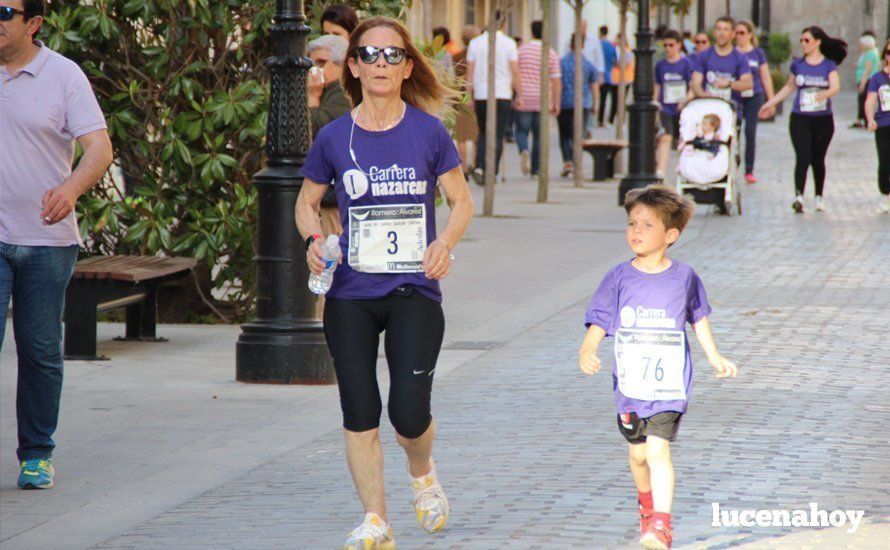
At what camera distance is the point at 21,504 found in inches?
241

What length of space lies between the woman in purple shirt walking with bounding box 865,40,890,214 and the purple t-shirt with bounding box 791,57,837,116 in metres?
0.48

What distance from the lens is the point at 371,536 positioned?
202 inches

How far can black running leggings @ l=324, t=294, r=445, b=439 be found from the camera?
17.4ft

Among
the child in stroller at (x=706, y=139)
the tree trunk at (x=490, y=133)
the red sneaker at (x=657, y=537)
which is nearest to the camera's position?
the red sneaker at (x=657, y=537)

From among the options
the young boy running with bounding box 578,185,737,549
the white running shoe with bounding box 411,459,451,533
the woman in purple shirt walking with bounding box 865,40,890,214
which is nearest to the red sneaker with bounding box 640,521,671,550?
the young boy running with bounding box 578,185,737,549

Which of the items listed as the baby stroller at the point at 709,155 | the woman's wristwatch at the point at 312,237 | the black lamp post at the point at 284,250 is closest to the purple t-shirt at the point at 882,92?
the baby stroller at the point at 709,155

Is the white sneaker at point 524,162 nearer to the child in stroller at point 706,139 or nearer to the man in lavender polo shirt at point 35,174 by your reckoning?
the child in stroller at point 706,139

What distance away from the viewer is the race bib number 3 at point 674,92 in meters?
22.4

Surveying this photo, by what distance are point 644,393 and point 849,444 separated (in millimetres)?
2069

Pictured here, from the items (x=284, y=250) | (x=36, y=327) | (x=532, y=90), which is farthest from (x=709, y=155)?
(x=36, y=327)

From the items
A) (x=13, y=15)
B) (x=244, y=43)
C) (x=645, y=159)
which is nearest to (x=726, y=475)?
(x=13, y=15)

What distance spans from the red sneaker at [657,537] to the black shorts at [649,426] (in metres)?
0.27

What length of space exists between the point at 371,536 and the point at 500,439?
2.00 metres

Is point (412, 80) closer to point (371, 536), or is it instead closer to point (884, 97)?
point (371, 536)
